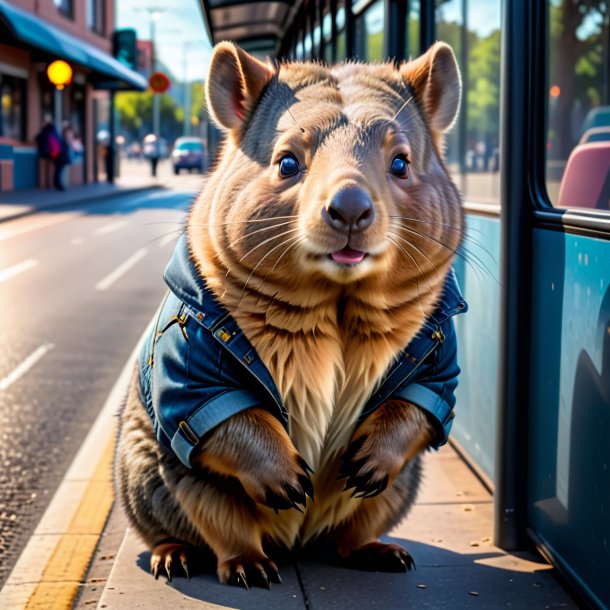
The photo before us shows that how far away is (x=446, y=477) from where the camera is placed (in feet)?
17.1

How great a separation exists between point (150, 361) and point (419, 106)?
118 centimetres

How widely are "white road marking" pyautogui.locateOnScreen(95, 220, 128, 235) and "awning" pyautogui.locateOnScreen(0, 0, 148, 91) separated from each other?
735 cm

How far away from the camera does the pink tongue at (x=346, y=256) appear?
279 cm

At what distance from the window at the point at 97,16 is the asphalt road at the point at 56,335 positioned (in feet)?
77.3

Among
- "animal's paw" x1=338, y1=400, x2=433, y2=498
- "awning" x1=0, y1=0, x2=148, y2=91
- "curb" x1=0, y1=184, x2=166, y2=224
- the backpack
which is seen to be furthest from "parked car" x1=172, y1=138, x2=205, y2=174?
"animal's paw" x1=338, y1=400, x2=433, y2=498

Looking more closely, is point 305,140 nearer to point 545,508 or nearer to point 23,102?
point 545,508

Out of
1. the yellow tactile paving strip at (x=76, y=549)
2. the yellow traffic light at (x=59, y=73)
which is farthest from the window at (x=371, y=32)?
the yellow traffic light at (x=59, y=73)

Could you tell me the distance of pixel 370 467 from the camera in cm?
313

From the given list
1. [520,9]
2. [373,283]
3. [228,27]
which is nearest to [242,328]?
[373,283]

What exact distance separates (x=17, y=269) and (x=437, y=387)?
11815 mm

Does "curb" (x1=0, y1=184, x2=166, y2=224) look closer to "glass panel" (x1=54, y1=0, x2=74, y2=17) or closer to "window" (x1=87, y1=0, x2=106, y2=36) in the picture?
"glass panel" (x1=54, y1=0, x2=74, y2=17)

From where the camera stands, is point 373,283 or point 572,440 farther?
point 572,440

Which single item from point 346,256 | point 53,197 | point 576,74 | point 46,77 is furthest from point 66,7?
point 346,256

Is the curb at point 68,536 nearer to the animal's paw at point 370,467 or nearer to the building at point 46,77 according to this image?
the animal's paw at point 370,467
